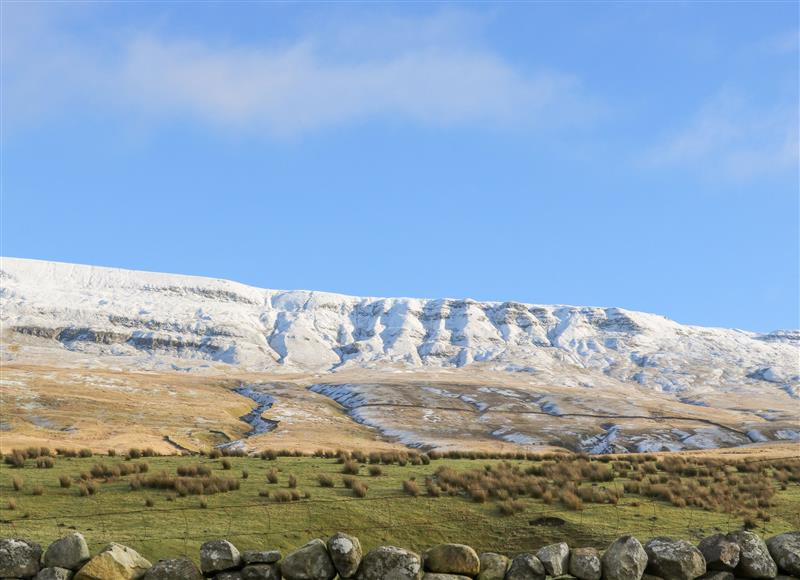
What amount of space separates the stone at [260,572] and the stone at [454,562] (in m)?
2.32

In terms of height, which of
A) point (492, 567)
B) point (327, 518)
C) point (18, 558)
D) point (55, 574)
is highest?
point (492, 567)

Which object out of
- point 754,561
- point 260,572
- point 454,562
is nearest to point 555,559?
point 454,562

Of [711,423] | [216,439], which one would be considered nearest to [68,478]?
[216,439]

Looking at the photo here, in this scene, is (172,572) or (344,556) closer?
(172,572)

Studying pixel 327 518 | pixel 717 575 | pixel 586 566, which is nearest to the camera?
pixel 586 566

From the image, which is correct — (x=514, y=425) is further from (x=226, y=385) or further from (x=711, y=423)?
(x=226, y=385)

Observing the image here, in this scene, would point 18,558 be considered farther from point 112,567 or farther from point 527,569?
point 527,569

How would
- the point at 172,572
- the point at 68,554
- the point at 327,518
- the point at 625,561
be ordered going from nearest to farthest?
the point at 172,572, the point at 68,554, the point at 625,561, the point at 327,518

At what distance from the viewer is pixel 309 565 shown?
11.4m

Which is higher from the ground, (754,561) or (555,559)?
(754,561)

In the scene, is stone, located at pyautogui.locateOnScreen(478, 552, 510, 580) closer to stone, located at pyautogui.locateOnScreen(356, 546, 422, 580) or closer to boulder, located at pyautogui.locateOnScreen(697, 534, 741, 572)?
stone, located at pyautogui.locateOnScreen(356, 546, 422, 580)

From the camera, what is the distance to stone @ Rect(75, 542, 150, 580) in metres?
11.1

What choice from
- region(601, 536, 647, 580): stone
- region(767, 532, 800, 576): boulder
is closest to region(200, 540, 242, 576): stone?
region(601, 536, 647, 580): stone

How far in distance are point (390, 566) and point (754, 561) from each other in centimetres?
572
